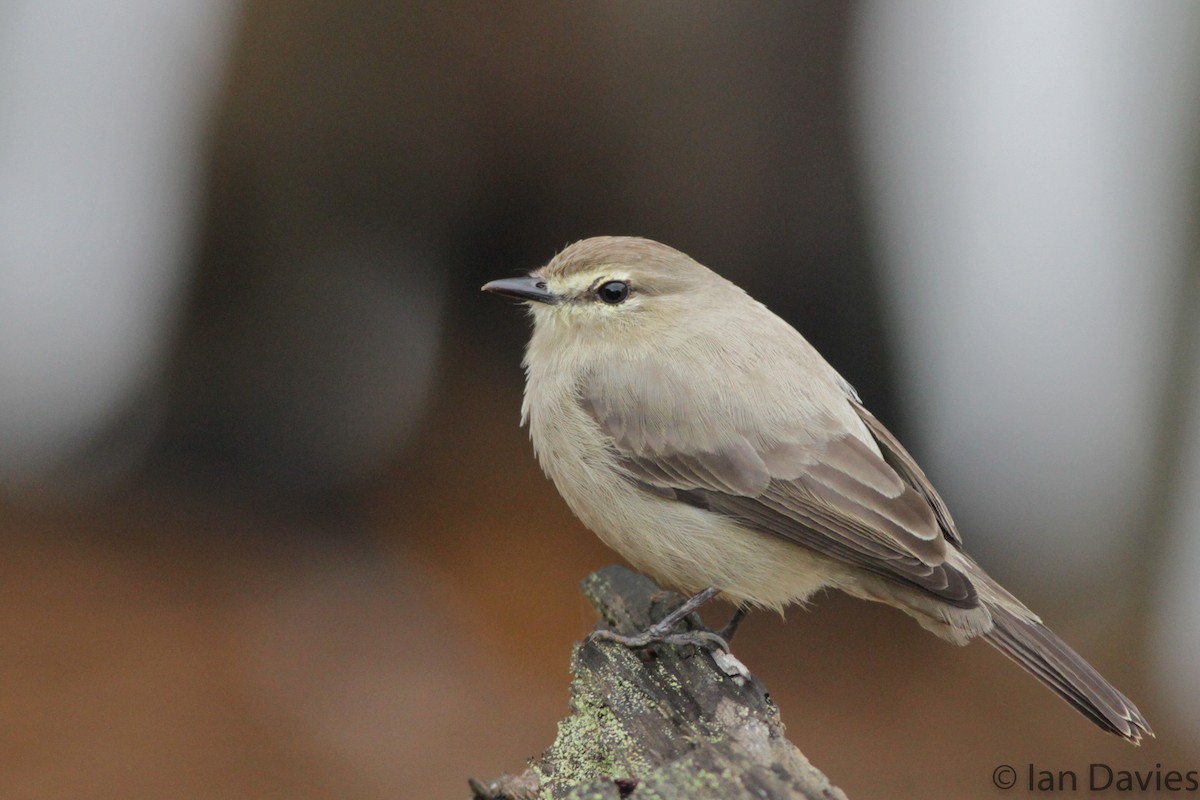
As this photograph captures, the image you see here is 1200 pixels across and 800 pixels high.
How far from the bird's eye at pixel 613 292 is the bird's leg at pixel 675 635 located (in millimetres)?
1250

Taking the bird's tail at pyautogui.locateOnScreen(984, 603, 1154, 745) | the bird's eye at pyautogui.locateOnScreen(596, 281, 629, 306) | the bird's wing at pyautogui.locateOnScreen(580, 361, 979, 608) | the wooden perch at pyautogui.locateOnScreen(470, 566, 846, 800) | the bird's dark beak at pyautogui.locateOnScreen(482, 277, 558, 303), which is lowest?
the bird's tail at pyautogui.locateOnScreen(984, 603, 1154, 745)

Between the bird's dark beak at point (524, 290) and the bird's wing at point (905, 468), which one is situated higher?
the bird's dark beak at point (524, 290)

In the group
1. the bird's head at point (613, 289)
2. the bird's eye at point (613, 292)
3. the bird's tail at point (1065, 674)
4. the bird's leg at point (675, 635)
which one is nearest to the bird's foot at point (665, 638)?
the bird's leg at point (675, 635)

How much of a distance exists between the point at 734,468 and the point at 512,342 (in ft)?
13.5

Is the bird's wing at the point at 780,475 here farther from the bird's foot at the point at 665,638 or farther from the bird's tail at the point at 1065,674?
the bird's foot at the point at 665,638

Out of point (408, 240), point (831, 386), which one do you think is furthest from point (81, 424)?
point (831, 386)

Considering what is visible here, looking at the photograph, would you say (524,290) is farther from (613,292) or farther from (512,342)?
(512,342)

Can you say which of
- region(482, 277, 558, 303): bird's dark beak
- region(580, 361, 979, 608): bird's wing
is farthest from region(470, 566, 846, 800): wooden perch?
region(482, 277, 558, 303): bird's dark beak

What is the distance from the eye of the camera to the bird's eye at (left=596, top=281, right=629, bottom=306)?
13.8 ft

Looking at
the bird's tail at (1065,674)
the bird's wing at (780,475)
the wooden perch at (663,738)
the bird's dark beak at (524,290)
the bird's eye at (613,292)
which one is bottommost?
the bird's tail at (1065,674)

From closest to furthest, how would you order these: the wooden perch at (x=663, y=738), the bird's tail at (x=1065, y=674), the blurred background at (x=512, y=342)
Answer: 1. the wooden perch at (x=663, y=738)
2. the bird's tail at (x=1065, y=674)
3. the blurred background at (x=512, y=342)

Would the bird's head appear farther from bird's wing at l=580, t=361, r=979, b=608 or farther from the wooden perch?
the wooden perch

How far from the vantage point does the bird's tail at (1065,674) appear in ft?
11.6

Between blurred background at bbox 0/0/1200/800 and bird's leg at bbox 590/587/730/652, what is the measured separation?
251 centimetres
